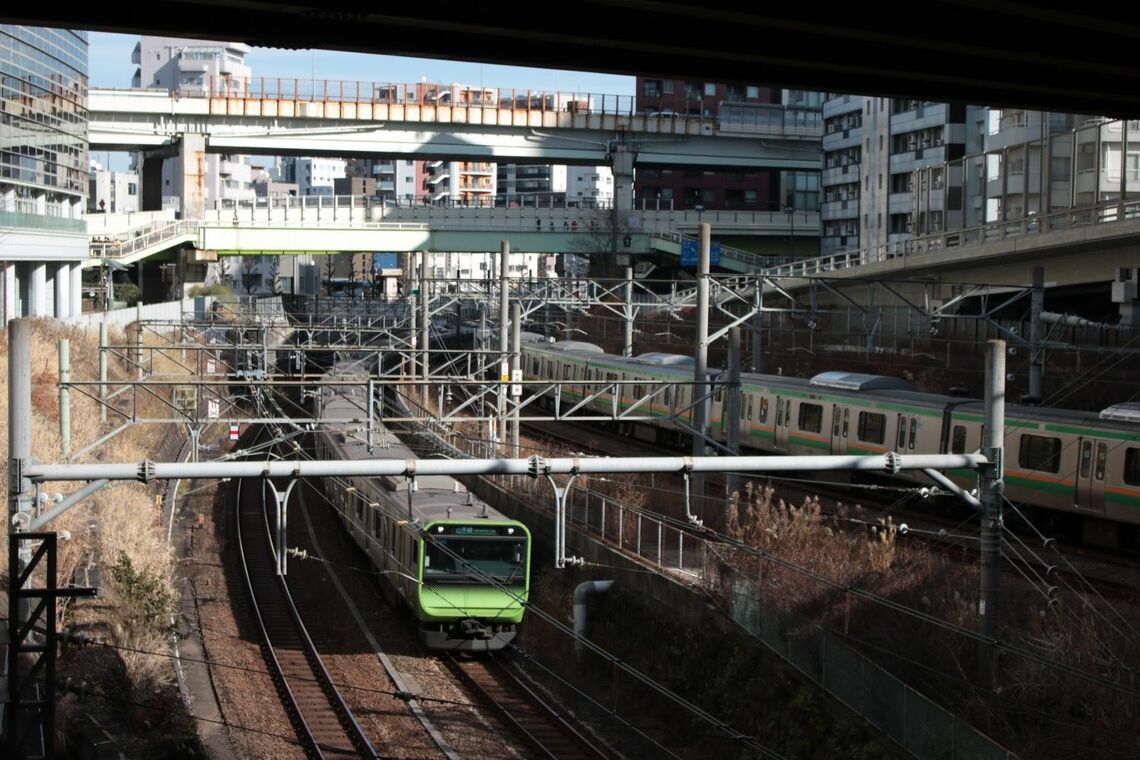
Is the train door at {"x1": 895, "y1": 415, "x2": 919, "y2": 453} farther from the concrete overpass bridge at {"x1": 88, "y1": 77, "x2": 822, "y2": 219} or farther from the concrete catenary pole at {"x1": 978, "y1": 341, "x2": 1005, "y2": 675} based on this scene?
the concrete overpass bridge at {"x1": 88, "y1": 77, "x2": 822, "y2": 219}

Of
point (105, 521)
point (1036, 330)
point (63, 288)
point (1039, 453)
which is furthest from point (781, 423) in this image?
point (63, 288)

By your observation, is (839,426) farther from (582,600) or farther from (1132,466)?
(582,600)

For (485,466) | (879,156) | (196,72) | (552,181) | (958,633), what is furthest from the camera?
(196,72)

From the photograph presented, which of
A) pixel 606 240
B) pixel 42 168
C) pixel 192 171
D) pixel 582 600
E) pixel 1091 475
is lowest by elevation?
pixel 582 600

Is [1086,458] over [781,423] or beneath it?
over

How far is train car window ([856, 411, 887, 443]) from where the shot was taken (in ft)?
69.5

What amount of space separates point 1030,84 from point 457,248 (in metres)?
33.8

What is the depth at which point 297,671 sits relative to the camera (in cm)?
1638

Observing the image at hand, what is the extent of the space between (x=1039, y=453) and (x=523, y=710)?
26.7 ft

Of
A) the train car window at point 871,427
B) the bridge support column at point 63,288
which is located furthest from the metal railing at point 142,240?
the train car window at point 871,427

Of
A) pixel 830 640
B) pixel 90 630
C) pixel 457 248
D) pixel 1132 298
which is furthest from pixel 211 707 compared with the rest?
pixel 457 248

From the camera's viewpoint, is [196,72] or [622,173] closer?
[622,173]

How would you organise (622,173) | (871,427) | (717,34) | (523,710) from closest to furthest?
1. (717,34)
2. (523,710)
3. (871,427)
4. (622,173)

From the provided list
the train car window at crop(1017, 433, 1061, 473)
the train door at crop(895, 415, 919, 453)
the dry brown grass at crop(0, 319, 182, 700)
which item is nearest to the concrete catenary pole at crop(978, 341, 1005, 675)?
the train car window at crop(1017, 433, 1061, 473)
